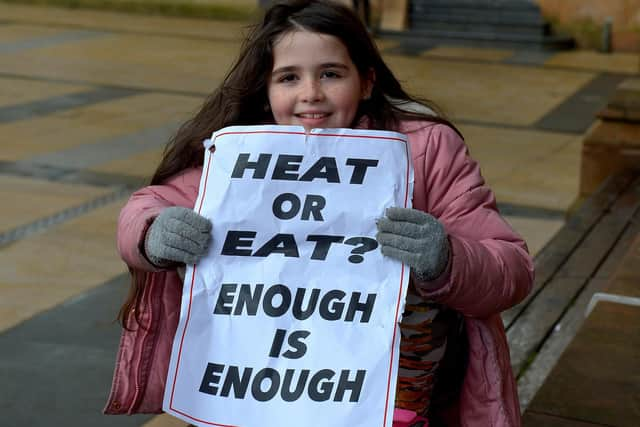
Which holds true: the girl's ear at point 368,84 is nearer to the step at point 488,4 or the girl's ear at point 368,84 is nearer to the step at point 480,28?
the step at point 480,28

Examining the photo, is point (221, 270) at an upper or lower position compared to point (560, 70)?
upper

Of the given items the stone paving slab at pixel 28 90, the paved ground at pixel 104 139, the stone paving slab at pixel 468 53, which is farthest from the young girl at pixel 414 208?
the stone paving slab at pixel 468 53

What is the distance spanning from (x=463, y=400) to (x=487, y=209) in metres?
0.41

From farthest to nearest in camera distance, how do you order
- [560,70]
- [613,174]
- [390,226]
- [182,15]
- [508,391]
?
[182,15]
[560,70]
[613,174]
[508,391]
[390,226]

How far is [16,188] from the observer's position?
6.57m

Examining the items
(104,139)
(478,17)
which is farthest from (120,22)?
(104,139)

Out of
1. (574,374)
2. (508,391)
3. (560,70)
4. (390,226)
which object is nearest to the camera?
(390,226)

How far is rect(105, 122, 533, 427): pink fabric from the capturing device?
2.20m

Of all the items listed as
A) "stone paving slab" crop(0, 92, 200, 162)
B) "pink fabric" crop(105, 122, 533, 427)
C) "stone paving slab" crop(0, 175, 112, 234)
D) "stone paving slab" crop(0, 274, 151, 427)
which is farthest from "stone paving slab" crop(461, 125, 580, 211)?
"pink fabric" crop(105, 122, 533, 427)

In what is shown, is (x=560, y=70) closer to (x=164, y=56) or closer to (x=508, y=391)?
(x=164, y=56)

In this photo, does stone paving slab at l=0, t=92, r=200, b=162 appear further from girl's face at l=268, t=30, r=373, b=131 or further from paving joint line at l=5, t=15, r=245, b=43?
girl's face at l=268, t=30, r=373, b=131

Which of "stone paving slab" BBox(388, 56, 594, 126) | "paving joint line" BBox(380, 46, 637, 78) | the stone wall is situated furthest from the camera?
the stone wall

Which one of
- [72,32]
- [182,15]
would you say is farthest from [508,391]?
[182,15]

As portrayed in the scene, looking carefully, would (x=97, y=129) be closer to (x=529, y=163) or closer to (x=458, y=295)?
(x=529, y=163)
